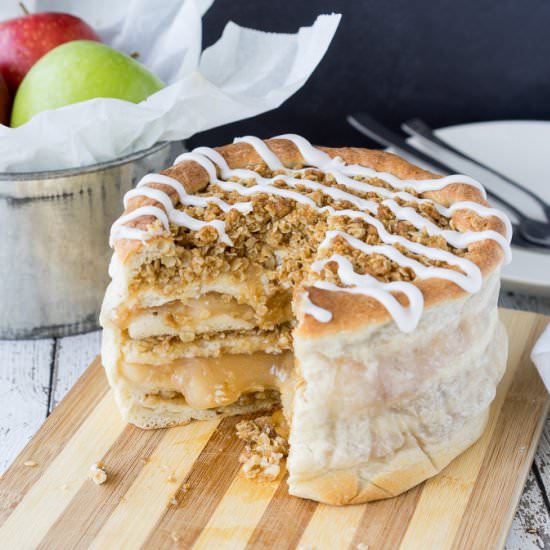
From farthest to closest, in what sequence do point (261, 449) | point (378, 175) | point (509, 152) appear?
1. point (509, 152)
2. point (378, 175)
3. point (261, 449)

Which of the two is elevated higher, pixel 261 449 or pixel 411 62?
pixel 411 62

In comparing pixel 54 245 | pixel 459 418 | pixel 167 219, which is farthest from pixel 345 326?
pixel 54 245

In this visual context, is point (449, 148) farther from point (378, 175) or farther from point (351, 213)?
point (351, 213)

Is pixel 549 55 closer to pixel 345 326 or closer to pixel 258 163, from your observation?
pixel 258 163

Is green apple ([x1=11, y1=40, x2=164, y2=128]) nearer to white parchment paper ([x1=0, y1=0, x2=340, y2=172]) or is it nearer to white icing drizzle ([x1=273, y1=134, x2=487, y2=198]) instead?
white parchment paper ([x1=0, y1=0, x2=340, y2=172])

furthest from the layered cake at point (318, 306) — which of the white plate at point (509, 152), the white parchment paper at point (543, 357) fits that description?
the white plate at point (509, 152)

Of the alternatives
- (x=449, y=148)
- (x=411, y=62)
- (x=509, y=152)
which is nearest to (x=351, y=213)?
(x=449, y=148)
